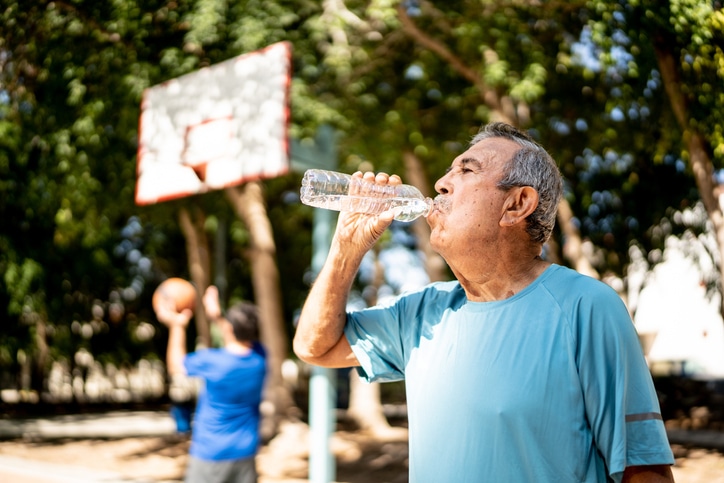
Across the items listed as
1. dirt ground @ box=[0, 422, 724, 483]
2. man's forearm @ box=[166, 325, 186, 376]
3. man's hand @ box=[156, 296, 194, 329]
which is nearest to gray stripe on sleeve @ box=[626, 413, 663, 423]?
man's hand @ box=[156, 296, 194, 329]

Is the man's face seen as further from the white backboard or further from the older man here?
the white backboard

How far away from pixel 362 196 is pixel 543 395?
0.78 metres

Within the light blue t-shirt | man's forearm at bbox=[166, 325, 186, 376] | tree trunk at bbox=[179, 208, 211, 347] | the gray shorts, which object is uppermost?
the light blue t-shirt

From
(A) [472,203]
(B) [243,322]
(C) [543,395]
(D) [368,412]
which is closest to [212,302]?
(B) [243,322]

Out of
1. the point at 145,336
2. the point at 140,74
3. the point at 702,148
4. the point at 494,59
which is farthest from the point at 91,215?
the point at 145,336

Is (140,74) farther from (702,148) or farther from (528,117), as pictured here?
(702,148)

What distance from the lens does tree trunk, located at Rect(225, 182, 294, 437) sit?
36.2 feet

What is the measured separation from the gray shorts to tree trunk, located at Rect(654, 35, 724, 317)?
16.4ft

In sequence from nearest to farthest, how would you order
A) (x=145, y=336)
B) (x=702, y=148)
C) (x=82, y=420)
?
1. (x=702, y=148)
2. (x=82, y=420)
3. (x=145, y=336)

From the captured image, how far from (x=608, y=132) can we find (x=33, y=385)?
16.3 meters

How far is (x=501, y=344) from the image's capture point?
1.82 meters

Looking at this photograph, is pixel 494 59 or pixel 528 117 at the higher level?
pixel 494 59

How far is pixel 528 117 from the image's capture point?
11.3m

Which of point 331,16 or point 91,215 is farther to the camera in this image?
point 91,215
